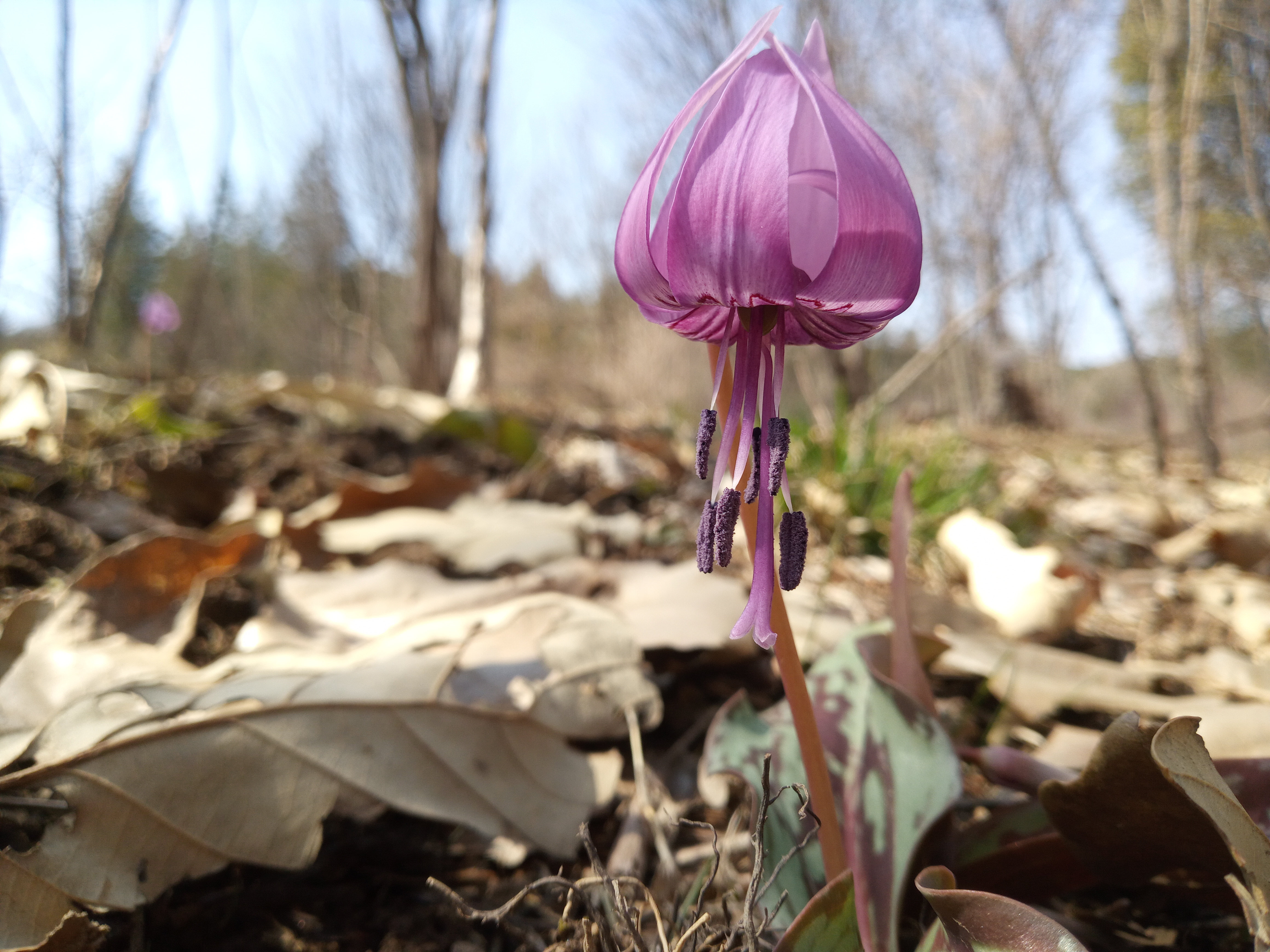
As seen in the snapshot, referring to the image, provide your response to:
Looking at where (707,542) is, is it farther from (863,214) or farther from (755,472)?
(863,214)

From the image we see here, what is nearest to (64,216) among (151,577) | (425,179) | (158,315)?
(158,315)

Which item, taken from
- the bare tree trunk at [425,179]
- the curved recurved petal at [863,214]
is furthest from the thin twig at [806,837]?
the bare tree trunk at [425,179]

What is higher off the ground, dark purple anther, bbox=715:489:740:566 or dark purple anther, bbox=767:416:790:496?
dark purple anther, bbox=767:416:790:496

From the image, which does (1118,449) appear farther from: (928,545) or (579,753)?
(579,753)

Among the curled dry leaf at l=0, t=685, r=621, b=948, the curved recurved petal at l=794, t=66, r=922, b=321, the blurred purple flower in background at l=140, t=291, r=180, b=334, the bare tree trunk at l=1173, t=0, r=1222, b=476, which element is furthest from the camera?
the blurred purple flower in background at l=140, t=291, r=180, b=334

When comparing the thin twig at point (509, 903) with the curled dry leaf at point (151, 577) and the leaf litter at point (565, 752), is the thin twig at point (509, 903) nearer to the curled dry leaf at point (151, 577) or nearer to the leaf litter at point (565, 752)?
the leaf litter at point (565, 752)

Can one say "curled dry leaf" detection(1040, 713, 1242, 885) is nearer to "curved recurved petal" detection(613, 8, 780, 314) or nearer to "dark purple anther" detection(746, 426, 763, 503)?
"dark purple anther" detection(746, 426, 763, 503)

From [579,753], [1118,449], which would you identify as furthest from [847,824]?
[1118,449]

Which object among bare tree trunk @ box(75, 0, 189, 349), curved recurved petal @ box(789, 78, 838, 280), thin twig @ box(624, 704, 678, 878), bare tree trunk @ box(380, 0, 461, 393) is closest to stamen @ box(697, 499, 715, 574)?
curved recurved petal @ box(789, 78, 838, 280)
